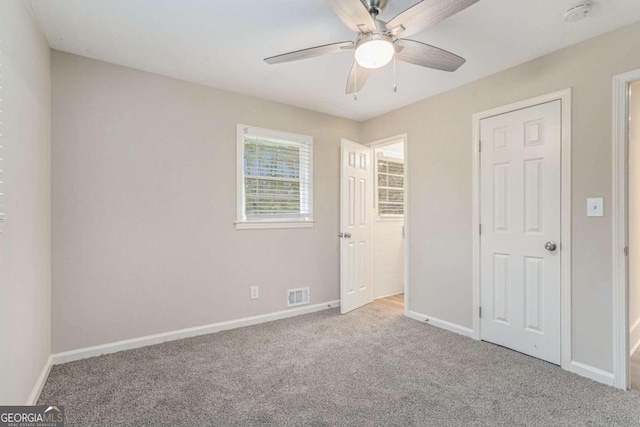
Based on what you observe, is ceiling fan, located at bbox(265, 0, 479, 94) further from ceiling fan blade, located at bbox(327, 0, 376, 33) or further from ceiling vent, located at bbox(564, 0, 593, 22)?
ceiling vent, located at bbox(564, 0, 593, 22)

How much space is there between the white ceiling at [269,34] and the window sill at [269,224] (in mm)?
1362

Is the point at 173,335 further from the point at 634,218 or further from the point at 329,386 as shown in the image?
the point at 634,218

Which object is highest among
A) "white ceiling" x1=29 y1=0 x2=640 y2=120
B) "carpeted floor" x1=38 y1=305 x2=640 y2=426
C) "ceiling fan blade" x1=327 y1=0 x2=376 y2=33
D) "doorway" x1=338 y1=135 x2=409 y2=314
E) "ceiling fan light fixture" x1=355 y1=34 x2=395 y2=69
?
"white ceiling" x1=29 y1=0 x2=640 y2=120

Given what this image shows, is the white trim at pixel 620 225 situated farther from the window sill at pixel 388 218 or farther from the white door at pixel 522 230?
the window sill at pixel 388 218

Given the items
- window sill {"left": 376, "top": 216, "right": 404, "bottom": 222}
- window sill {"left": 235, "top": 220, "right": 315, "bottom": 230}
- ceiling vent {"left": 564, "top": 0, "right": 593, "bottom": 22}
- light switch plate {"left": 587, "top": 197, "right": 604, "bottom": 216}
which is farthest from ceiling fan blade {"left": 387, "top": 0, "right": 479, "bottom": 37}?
window sill {"left": 376, "top": 216, "right": 404, "bottom": 222}

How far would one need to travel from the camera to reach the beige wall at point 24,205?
5.08ft

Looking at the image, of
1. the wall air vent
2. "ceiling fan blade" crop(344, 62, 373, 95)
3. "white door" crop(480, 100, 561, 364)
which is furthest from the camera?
the wall air vent

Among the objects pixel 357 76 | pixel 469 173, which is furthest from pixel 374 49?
pixel 469 173

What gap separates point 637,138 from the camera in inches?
105

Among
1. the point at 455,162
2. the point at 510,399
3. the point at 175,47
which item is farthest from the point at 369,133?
the point at 510,399

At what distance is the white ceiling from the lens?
1924 millimetres

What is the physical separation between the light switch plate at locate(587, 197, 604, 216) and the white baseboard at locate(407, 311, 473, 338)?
55.5 inches

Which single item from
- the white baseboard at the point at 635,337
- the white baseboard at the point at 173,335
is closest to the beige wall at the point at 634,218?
the white baseboard at the point at 635,337

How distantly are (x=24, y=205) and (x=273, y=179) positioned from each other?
2068 millimetres
